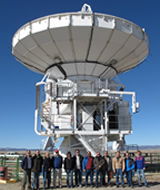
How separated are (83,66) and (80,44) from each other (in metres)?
2.07

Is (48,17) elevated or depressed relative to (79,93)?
elevated

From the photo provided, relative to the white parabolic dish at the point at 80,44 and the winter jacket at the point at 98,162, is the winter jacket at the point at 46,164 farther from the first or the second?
the white parabolic dish at the point at 80,44

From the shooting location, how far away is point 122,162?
11.3 meters

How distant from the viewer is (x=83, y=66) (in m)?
17.0

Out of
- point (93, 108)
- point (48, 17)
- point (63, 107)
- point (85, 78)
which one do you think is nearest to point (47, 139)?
point (63, 107)

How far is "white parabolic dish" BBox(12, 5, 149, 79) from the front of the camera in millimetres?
14484

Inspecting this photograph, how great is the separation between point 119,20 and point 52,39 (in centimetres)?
432

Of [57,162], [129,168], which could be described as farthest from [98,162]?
[57,162]

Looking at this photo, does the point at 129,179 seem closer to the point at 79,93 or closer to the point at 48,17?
the point at 79,93

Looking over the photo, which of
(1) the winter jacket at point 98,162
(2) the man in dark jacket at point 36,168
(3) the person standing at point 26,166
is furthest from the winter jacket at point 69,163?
(3) the person standing at point 26,166

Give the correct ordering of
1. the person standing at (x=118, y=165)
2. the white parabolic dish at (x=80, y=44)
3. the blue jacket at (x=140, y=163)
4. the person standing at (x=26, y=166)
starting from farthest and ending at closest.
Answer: the white parabolic dish at (x=80, y=44) → the blue jacket at (x=140, y=163) → the person standing at (x=118, y=165) → the person standing at (x=26, y=166)

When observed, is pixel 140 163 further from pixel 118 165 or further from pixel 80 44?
pixel 80 44

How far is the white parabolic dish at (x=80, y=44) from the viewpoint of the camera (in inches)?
570

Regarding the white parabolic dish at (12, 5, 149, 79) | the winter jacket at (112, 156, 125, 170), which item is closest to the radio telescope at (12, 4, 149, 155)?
the white parabolic dish at (12, 5, 149, 79)
